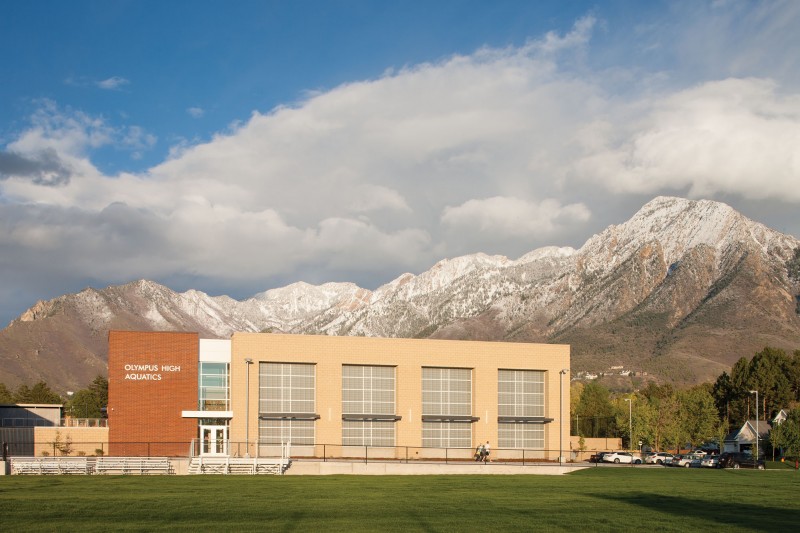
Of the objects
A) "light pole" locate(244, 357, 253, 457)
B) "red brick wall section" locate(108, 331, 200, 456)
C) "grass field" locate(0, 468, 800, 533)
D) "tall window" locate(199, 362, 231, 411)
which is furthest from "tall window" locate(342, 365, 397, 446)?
"grass field" locate(0, 468, 800, 533)

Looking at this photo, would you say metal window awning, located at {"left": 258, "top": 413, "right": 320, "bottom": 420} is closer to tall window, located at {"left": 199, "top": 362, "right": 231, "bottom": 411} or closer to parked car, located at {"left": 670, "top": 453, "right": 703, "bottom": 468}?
tall window, located at {"left": 199, "top": 362, "right": 231, "bottom": 411}

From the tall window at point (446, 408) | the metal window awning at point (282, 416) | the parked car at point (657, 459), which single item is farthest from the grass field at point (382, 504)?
the parked car at point (657, 459)

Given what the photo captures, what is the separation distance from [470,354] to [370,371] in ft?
27.7

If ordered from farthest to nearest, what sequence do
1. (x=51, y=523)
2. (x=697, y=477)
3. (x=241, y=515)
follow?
(x=697, y=477) → (x=241, y=515) → (x=51, y=523)

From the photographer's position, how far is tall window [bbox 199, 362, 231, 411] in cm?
6819

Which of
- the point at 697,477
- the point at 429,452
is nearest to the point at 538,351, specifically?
the point at 429,452

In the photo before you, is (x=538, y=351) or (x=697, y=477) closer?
(x=697, y=477)

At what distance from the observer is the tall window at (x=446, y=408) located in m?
71.8

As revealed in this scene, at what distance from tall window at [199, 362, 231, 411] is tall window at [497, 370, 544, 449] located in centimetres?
2219

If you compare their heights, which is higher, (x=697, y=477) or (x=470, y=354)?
(x=470, y=354)

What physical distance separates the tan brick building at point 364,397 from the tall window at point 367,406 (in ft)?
0.26

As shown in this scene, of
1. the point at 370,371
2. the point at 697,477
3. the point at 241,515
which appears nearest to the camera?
the point at 241,515

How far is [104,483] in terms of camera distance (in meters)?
39.0

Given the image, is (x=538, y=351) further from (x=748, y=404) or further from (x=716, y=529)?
(x=748, y=404)
